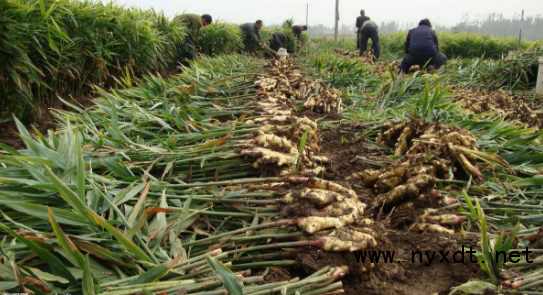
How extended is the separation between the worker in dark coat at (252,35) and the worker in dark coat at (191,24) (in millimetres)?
3571

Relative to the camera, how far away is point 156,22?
719cm

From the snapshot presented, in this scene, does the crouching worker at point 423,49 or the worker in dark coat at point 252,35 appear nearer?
the crouching worker at point 423,49

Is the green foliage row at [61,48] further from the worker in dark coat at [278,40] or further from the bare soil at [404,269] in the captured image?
the worker in dark coat at [278,40]

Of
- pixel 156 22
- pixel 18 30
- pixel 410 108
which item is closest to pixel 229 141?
pixel 410 108

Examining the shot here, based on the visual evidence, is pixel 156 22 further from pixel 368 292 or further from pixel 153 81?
pixel 368 292

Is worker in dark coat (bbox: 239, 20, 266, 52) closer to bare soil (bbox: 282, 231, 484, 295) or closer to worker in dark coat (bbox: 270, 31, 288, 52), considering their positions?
worker in dark coat (bbox: 270, 31, 288, 52)

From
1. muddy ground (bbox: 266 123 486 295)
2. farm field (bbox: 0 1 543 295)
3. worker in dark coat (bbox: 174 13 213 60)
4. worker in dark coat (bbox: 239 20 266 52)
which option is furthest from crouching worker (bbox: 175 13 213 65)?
muddy ground (bbox: 266 123 486 295)

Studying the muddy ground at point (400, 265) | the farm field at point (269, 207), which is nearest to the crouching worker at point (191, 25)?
the farm field at point (269, 207)

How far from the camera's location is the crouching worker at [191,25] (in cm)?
880

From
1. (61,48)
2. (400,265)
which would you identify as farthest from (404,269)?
(61,48)

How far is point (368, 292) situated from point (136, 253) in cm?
86

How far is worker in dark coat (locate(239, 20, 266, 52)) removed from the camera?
13038 millimetres

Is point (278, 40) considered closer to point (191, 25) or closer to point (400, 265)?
point (191, 25)

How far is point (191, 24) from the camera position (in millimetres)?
9242
